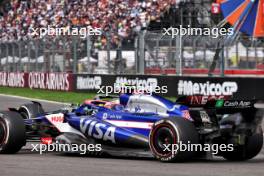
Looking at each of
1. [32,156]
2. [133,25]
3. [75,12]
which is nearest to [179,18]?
[133,25]

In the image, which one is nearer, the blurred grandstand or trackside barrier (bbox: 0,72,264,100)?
trackside barrier (bbox: 0,72,264,100)

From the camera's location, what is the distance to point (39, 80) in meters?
30.5

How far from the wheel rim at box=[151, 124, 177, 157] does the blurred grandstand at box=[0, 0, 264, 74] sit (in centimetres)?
1437

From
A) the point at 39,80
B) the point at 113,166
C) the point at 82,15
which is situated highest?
the point at 82,15

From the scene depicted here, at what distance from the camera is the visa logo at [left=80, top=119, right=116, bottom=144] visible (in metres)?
9.95

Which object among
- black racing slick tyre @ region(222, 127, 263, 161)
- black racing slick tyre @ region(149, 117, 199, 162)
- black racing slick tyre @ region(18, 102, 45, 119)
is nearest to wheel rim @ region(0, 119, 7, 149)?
black racing slick tyre @ region(18, 102, 45, 119)

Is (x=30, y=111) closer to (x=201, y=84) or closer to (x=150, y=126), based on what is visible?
(x=150, y=126)

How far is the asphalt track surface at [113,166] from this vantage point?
8.32 m

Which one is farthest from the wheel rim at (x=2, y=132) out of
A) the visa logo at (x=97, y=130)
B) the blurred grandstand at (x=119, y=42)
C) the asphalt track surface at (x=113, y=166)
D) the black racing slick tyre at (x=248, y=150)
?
the blurred grandstand at (x=119, y=42)

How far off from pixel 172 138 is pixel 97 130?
128 centimetres

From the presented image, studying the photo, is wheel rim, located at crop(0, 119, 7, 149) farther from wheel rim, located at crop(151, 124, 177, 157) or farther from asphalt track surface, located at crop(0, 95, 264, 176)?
wheel rim, located at crop(151, 124, 177, 157)

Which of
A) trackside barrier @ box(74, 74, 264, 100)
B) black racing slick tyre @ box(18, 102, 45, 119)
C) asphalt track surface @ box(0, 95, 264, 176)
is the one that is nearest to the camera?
asphalt track surface @ box(0, 95, 264, 176)

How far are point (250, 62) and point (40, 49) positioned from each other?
29.3 feet

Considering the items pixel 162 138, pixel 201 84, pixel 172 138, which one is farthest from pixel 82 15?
pixel 172 138
